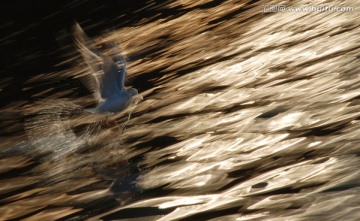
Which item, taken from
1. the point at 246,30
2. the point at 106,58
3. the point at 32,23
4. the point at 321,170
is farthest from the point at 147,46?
the point at 32,23

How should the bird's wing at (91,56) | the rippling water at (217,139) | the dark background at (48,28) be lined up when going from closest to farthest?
the rippling water at (217,139) → the bird's wing at (91,56) → the dark background at (48,28)

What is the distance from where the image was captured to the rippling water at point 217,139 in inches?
321

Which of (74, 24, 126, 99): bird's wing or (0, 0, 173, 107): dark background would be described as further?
(0, 0, 173, 107): dark background

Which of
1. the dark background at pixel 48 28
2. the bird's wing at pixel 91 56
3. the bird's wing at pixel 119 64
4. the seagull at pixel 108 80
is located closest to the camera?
the seagull at pixel 108 80

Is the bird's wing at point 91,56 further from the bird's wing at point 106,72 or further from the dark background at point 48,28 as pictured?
the dark background at point 48,28

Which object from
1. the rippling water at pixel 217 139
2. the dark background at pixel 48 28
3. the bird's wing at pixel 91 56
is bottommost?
the rippling water at pixel 217 139

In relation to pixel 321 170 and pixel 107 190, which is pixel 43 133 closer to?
pixel 107 190

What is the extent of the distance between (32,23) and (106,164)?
2165 cm

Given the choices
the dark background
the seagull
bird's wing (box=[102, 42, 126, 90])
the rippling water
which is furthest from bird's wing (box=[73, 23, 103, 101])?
the dark background

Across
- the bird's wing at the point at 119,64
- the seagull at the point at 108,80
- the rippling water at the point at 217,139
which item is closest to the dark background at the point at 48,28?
the rippling water at the point at 217,139

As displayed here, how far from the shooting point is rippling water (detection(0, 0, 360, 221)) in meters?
8.16

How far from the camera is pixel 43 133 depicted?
13.4 meters

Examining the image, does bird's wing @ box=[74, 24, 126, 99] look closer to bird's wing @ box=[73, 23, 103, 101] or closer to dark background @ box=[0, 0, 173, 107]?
bird's wing @ box=[73, 23, 103, 101]

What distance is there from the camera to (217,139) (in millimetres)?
10328
